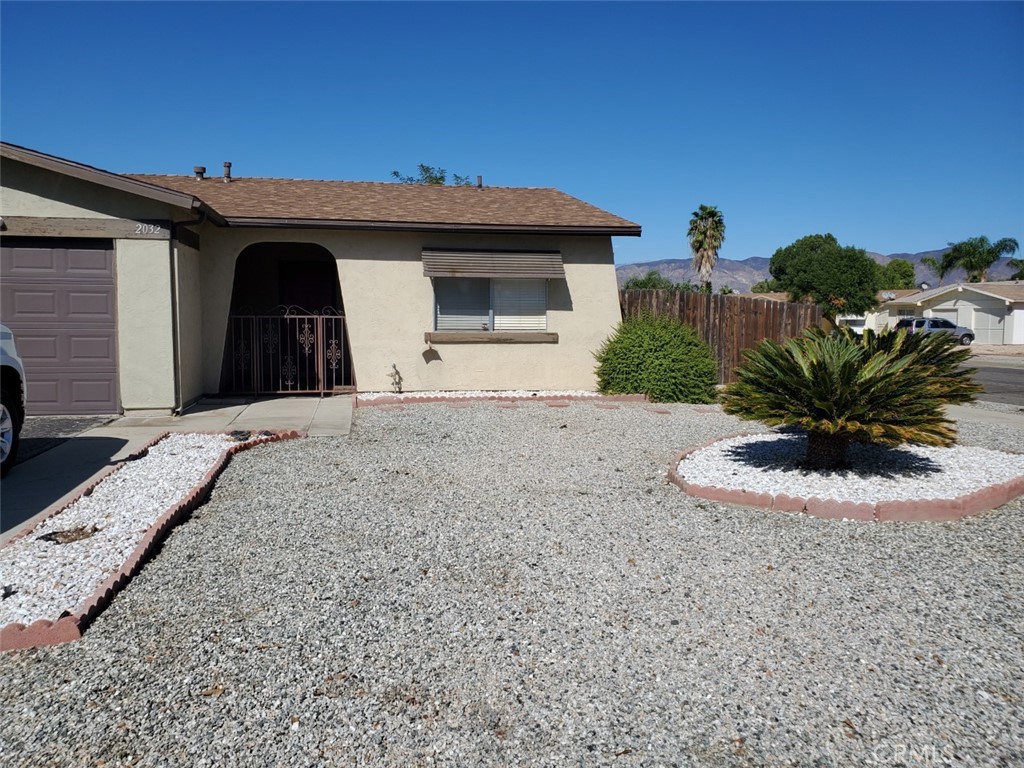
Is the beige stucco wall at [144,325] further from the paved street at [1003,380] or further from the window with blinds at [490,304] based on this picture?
the paved street at [1003,380]

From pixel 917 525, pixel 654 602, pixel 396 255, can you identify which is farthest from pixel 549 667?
pixel 396 255

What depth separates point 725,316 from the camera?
15.8 meters

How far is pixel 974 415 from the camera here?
42.6 feet

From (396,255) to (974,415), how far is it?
10038 mm

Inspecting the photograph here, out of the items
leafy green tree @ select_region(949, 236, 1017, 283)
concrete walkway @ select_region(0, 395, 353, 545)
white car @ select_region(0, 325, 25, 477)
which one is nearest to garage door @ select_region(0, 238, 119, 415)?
concrete walkway @ select_region(0, 395, 353, 545)

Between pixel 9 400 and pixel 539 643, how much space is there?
19.2 ft

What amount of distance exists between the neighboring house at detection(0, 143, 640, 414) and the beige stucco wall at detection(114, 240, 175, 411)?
17mm

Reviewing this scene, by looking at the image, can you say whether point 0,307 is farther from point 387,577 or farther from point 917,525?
point 917,525

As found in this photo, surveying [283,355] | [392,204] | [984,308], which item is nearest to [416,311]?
[392,204]

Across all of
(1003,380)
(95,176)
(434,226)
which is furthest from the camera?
(1003,380)

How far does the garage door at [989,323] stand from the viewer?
49531 mm

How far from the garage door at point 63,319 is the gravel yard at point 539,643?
207 inches

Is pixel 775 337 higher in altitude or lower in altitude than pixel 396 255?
lower

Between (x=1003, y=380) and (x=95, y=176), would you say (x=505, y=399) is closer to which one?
(x=95, y=176)
